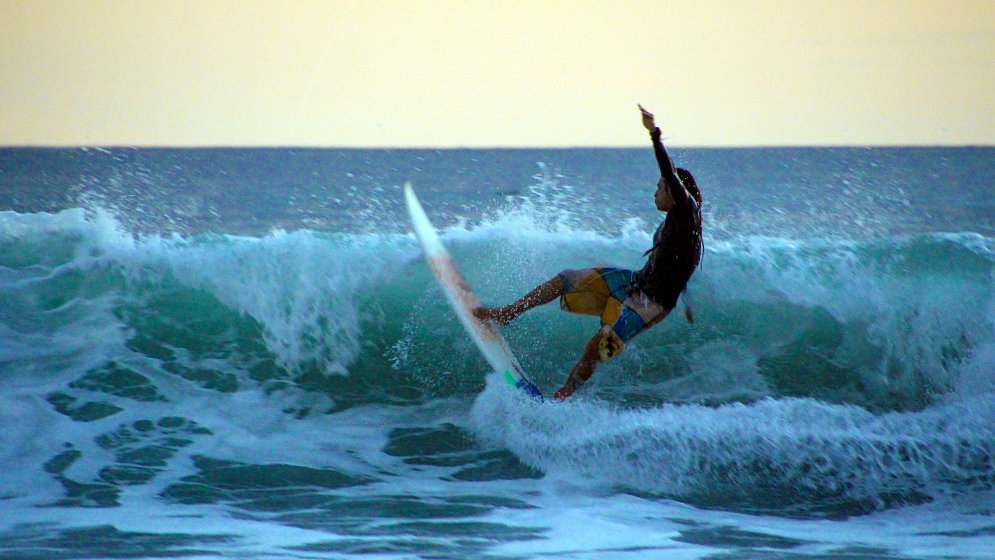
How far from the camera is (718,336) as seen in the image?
25.4 ft

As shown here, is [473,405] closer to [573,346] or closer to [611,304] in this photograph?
[611,304]

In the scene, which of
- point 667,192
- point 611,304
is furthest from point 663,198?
point 611,304

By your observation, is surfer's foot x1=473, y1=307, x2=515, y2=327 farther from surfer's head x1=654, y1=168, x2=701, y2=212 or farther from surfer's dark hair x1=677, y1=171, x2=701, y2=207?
surfer's dark hair x1=677, y1=171, x2=701, y2=207

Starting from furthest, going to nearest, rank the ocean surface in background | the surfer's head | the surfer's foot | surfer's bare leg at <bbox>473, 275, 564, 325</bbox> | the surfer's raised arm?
the surfer's foot < surfer's bare leg at <bbox>473, 275, 564, 325</bbox> < the surfer's head < the surfer's raised arm < the ocean surface in background

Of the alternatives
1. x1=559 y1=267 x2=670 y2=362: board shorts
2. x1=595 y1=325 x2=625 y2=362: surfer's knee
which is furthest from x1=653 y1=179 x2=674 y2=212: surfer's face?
x1=595 y1=325 x2=625 y2=362: surfer's knee

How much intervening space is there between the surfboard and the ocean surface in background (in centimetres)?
14

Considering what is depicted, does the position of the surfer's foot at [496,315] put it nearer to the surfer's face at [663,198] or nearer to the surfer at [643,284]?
the surfer at [643,284]

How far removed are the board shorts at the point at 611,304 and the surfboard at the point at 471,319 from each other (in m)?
0.56

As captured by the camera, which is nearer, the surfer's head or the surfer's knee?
the surfer's head

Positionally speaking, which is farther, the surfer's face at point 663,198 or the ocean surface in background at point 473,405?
the surfer's face at point 663,198

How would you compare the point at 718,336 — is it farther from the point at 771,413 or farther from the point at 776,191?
the point at 776,191

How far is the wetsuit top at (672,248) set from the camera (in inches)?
212

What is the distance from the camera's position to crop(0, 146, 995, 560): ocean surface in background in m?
4.61

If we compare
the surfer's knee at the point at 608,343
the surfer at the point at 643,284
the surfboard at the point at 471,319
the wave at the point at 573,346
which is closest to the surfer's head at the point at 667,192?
the surfer at the point at 643,284
